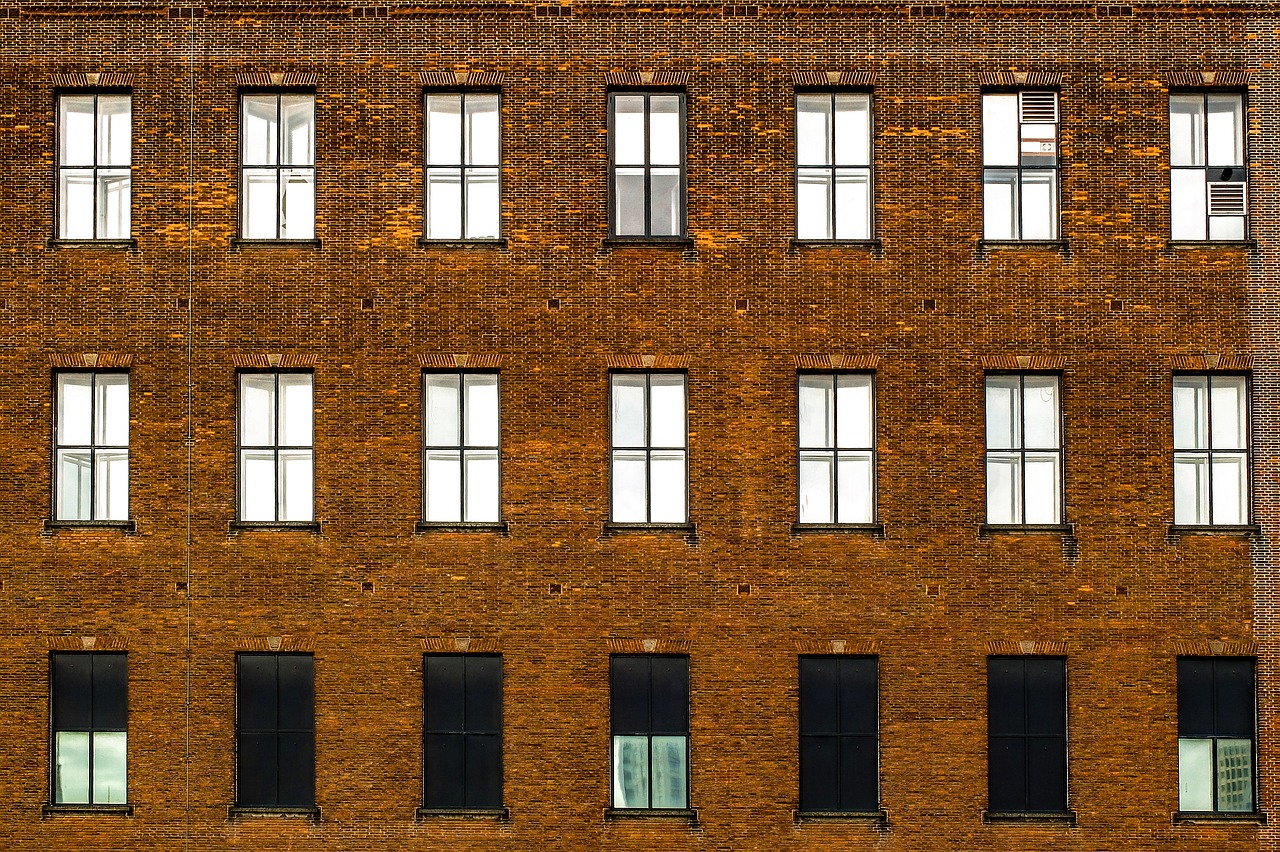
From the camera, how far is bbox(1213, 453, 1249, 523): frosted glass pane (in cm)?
1761

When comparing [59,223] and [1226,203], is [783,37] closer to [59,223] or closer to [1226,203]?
[1226,203]

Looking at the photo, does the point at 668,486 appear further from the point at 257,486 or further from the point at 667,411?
the point at 257,486

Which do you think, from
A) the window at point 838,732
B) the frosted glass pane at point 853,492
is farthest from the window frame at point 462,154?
the window at point 838,732

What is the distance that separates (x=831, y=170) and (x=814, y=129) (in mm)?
655

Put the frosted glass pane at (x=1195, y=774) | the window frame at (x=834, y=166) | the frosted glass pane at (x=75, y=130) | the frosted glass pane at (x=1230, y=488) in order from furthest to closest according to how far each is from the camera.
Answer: the frosted glass pane at (x=75, y=130)
the window frame at (x=834, y=166)
the frosted glass pane at (x=1230, y=488)
the frosted glass pane at (x=1195, y=774)

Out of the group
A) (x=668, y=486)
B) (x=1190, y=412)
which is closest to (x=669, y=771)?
(x=668, y=486)

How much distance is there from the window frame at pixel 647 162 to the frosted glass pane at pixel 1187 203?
23.3ft

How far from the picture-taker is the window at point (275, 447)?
17.7 m

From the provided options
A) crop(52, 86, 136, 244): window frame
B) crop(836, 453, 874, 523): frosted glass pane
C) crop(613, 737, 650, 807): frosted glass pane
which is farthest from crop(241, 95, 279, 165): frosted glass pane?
crop(613, 737, 650, 807): frosted glass pane

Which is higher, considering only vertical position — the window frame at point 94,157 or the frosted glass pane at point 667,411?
Answer: the window frame at point 94,157

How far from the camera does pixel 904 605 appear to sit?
56.7 feet

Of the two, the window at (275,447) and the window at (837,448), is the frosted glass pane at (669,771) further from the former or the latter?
the window at (275,447)

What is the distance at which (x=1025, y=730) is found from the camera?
17.3 m

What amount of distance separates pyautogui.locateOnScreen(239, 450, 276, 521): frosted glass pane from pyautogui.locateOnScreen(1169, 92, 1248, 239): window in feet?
44.5
